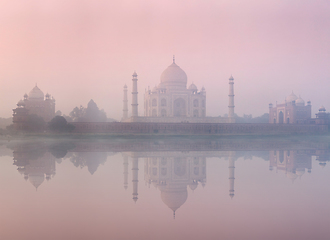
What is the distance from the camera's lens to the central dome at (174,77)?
1294 inches

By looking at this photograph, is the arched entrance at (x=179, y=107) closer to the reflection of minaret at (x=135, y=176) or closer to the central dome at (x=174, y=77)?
the central dome at (x=174, y=77)

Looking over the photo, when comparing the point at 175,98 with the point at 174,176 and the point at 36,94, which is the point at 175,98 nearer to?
the point at 36,94

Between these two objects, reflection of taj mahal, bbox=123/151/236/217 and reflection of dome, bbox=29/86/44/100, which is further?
reflection of dome, bbox=29/86/44/100

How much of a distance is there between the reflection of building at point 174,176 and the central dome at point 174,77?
75.4ft

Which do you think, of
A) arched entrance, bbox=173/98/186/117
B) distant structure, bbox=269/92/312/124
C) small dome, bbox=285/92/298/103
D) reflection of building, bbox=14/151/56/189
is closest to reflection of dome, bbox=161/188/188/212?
reflection of building, bbox=14/151/56/189

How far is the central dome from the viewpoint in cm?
3287

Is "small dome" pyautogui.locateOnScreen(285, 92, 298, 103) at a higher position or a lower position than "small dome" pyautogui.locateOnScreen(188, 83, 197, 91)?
lower

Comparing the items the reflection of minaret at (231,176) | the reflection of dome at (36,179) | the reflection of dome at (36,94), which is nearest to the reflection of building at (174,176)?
the reflection of minaret at (231,176)

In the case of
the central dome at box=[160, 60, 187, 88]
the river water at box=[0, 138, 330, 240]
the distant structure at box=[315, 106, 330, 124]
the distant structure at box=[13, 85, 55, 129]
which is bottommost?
the river water at box=[0, 138, 330, 240]

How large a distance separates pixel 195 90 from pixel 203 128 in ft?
29.6

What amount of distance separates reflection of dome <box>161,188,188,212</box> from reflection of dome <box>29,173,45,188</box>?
254 centimetres

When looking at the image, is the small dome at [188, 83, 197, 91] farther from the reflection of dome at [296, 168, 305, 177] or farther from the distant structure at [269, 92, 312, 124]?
the reflection of dome at [296, 168, 305, 177]

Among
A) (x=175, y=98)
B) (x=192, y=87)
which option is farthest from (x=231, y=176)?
(x=192, y=87)

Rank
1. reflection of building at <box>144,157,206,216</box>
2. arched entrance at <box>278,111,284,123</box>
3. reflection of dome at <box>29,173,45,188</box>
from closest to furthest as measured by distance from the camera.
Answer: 1. reflection of building at <box>144,157,206,216</box>
2. reflection of dome at <box>29,173,45,188</box>
3. arched entrance at <box>278,111,284,123</box>
